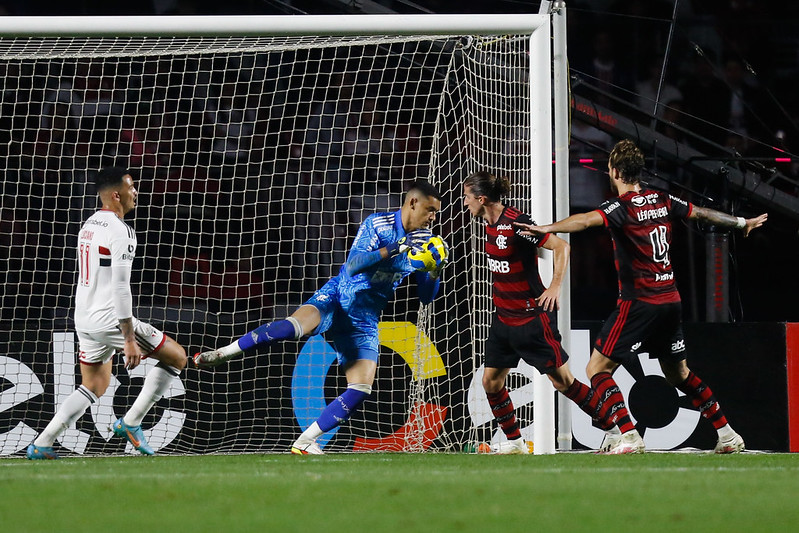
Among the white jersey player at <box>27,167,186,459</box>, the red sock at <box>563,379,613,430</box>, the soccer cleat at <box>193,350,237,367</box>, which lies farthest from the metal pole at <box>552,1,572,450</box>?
the white jersey player at <box>27,167,186,459</box>

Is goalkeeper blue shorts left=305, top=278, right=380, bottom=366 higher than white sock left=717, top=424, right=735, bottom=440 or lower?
higher

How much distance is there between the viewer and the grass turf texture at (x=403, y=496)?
3.49m

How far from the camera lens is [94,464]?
591cm

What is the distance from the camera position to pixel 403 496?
13.6ft

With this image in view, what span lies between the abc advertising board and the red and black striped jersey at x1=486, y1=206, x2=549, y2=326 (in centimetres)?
117

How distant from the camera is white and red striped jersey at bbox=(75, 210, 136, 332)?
6297 millimetres

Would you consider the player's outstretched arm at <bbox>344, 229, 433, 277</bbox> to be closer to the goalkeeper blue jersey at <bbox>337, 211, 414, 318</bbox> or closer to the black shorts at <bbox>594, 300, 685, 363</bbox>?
the goalkeeper blue jersey at <bbox>337, 211, 414, 318</bbox>

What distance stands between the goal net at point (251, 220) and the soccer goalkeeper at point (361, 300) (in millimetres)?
758

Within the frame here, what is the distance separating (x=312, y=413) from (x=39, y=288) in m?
2.41

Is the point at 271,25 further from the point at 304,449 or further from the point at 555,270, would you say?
the point at 304,449

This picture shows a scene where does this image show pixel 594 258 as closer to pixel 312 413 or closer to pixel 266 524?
pixel 312 413

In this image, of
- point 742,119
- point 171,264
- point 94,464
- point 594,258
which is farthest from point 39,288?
point 742,119

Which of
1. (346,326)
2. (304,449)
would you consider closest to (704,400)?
(346,326)

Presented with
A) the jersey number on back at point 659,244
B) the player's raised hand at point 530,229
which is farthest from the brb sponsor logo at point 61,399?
the jersey number on back at point 659,244
